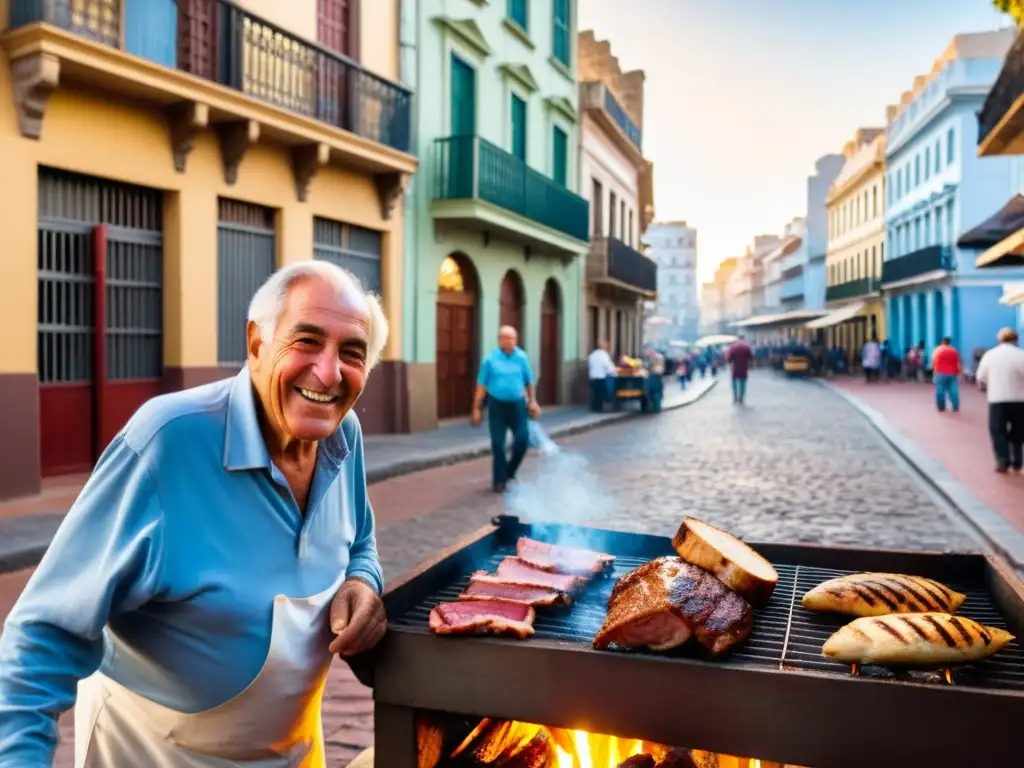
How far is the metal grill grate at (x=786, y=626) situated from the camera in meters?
2.12

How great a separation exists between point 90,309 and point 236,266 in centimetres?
277

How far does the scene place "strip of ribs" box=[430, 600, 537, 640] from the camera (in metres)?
2.18

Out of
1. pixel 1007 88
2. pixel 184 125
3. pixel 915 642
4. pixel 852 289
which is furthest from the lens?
pixel 852 289

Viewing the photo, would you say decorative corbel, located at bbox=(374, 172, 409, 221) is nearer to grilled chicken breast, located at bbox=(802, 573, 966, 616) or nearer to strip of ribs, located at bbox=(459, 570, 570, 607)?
strip of ribs, located at bbox=(459, 570, 570, 607)

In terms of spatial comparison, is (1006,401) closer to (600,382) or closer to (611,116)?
(600,382)

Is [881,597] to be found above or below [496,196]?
below

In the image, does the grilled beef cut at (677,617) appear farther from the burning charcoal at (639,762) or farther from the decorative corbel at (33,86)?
the decorative corbel at (33,86)

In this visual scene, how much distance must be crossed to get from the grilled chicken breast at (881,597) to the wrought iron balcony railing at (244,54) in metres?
9.73

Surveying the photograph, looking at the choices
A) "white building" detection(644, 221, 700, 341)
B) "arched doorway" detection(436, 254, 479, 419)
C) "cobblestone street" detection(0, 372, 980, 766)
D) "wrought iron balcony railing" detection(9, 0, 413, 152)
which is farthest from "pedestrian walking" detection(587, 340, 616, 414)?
"white building" detection(644, 221, 700, 341)

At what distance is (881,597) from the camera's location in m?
2.46

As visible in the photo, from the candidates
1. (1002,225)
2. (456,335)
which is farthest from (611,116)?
(1002,225)

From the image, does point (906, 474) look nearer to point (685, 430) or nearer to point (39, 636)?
point (685, 430)

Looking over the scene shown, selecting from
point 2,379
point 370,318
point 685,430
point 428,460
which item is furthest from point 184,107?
point 685,430

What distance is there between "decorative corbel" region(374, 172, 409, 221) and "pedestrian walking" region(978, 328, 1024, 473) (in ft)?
31.9
